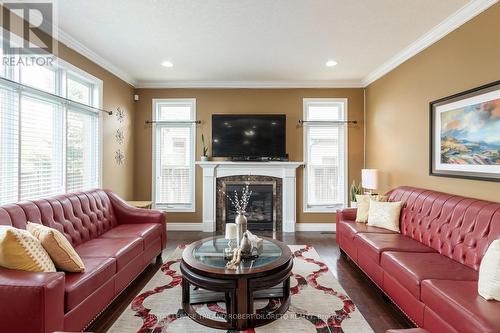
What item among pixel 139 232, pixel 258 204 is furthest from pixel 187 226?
pixel 139 232

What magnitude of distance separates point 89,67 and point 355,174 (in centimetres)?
486

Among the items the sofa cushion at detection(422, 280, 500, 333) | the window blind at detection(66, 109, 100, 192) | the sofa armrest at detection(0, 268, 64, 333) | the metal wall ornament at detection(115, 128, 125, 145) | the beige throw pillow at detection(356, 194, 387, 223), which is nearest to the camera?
the sofa cushion at detection(422, 280, 500, 333)

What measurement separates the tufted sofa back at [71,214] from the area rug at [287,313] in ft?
3.05

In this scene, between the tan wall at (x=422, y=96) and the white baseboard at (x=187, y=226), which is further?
the white baseboard at (x=187, y=226)

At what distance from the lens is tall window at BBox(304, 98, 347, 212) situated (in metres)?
5.12

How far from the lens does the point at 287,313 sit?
7.59 feet

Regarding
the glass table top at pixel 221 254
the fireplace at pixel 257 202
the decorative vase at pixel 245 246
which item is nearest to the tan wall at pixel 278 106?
the fireplace at pixel 257 202

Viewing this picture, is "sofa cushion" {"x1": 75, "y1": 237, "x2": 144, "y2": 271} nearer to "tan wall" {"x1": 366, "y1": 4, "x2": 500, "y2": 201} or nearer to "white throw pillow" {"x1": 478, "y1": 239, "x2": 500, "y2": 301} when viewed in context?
"white throw pillow" {"x1": 478, "y1": 239, "x2": 500, "y2": 301}

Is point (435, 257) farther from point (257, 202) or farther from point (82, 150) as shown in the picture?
point (82, 150)

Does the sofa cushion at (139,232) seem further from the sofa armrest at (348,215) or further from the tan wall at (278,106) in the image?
the sofa armrest at (348,215)

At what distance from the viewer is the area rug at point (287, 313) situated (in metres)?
2.12

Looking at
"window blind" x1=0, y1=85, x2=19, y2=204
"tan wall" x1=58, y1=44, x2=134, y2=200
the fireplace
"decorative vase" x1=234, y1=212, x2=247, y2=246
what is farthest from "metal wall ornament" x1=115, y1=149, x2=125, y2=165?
"decorative vase" x1=234, y1=212, x2=247, y2=246

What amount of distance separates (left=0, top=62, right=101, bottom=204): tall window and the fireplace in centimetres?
218

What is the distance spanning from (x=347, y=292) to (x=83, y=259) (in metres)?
2.58
